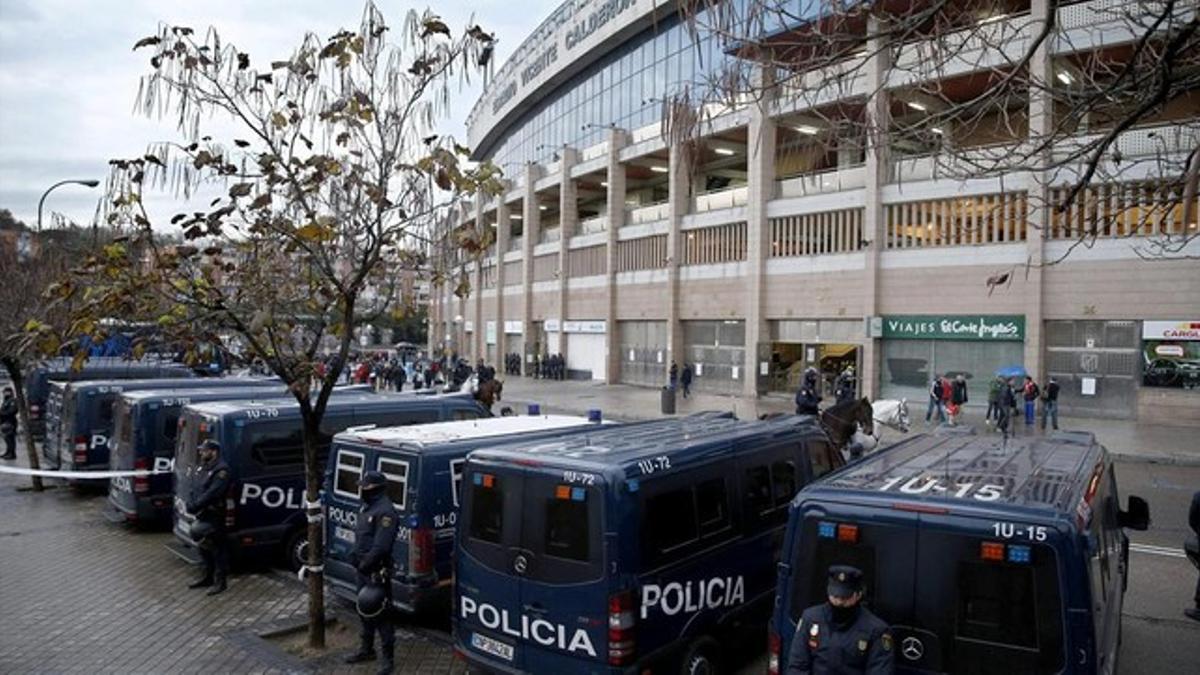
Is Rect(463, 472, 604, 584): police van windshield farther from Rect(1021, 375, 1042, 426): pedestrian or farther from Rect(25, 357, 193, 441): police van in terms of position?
Rect(1021, 375, 1042, 426): pedestrian

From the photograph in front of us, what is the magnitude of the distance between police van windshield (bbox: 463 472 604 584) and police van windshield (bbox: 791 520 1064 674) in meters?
1.63

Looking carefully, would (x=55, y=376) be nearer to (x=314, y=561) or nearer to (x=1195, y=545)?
(x=314, y=561)

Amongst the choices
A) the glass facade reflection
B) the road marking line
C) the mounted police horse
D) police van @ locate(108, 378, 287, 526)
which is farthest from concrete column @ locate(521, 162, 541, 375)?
the road marking line

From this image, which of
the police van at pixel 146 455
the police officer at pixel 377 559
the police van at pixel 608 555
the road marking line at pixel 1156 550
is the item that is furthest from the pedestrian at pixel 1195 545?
the police van at pixel 146 455

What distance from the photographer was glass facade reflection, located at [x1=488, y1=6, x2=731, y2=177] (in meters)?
40.5

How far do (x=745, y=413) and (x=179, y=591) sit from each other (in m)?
21.7

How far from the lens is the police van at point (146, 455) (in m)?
11.4

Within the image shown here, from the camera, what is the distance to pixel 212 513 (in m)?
9.08

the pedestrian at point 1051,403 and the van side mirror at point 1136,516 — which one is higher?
the van side mirror at point 1136,516

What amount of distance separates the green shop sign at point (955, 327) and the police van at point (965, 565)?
24.2 meters

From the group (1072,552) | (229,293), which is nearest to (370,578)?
(229,293)

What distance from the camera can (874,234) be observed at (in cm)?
2947

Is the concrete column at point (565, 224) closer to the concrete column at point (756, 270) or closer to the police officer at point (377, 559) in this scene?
the concrete column at point (756, 270)

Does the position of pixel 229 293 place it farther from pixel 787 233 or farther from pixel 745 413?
pixel 787 233
